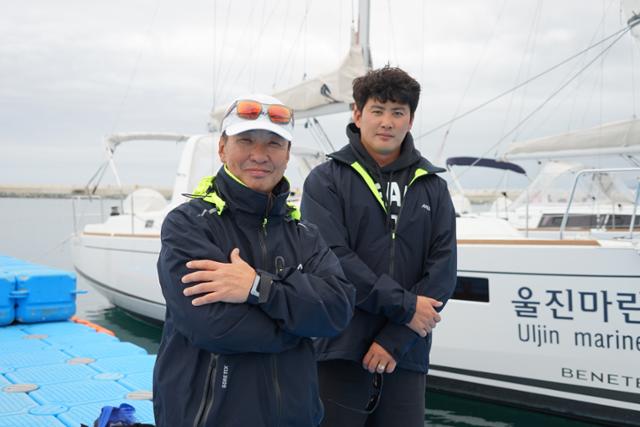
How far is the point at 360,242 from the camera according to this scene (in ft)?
8.77

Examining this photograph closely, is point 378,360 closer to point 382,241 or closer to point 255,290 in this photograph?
point 382,241

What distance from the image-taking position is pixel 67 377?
4.06 meters

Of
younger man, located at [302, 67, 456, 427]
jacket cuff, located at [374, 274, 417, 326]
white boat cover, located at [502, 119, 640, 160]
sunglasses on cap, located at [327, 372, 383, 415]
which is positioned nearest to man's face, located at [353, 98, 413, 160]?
younger man, located at [302, 67, 456, 427]

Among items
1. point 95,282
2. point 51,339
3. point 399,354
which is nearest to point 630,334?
point 399,354

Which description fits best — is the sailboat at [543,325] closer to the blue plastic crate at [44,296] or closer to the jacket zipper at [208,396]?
the blue plastic crate at [44,296]

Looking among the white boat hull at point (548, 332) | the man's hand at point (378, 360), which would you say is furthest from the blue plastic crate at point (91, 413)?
the white boat hull at point (548, 332)

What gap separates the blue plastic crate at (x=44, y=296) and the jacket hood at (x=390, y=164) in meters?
4.14

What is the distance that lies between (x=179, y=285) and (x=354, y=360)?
3.27 feet

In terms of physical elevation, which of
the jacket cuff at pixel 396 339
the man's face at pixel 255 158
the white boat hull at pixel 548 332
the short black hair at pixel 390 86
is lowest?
the white boat hull at pixel 548 332

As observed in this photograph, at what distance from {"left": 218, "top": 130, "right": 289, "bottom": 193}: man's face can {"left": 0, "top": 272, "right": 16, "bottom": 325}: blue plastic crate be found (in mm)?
4447

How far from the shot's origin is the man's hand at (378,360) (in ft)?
8.05

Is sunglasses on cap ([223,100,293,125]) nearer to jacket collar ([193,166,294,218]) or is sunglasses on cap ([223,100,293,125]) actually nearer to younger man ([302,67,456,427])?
jacket collar ([193,166,294,218])

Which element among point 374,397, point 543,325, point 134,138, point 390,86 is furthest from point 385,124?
point 134,138

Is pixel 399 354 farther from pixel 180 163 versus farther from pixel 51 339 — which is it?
pixel 180 163
